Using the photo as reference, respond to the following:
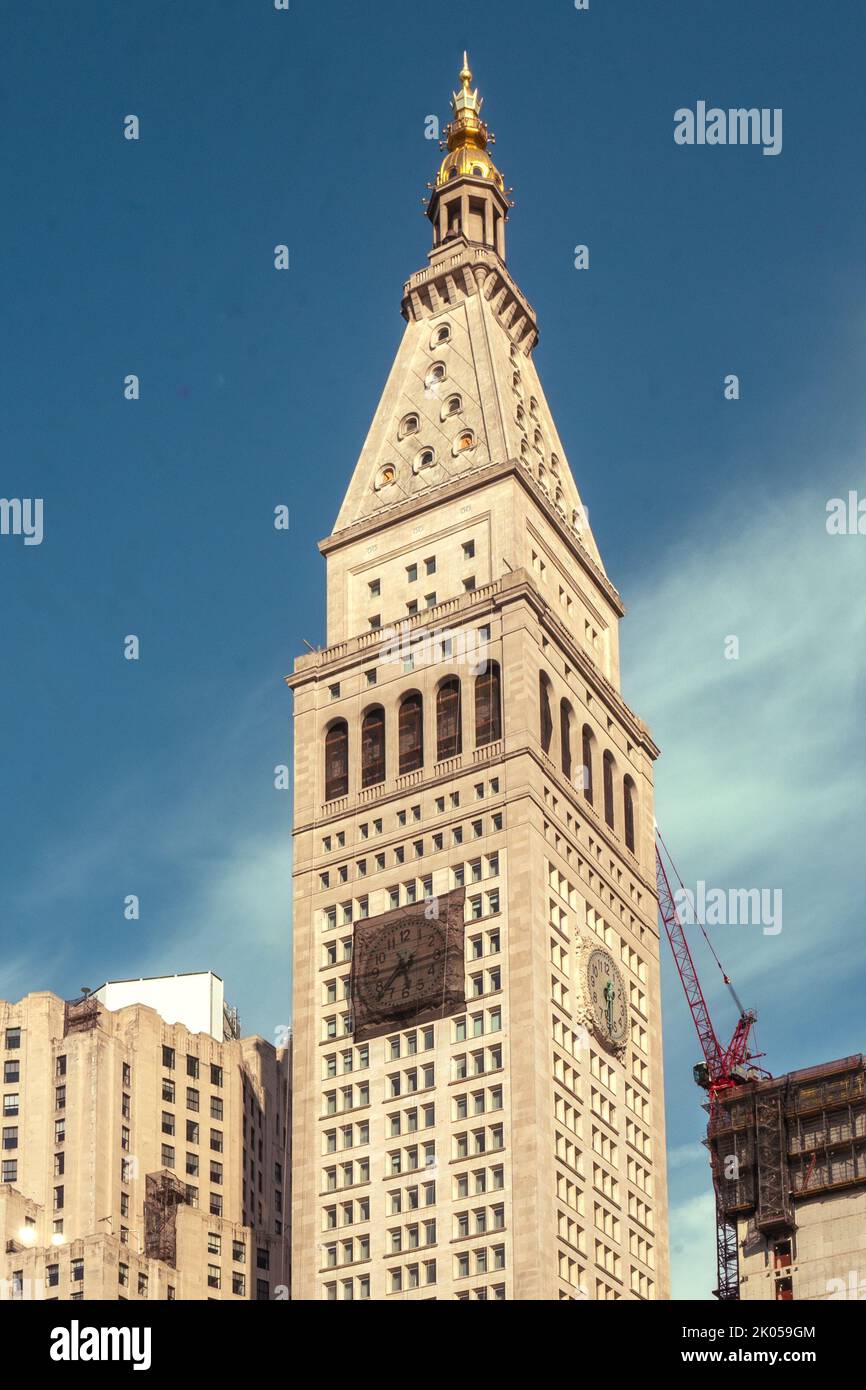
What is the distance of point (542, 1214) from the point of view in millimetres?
134250

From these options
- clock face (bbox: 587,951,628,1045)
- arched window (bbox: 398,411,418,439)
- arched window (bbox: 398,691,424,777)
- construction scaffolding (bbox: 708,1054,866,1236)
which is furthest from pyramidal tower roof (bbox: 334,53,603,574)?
construction scaffolding (bbox: 708,1054,866,1236)

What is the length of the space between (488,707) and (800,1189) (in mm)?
50452

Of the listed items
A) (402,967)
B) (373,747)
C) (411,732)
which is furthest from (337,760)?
(402,967)

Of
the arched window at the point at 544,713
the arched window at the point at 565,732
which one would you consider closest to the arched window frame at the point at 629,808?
the arched window at the point at 565,732

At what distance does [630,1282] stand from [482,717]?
114ft

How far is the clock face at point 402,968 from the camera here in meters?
144

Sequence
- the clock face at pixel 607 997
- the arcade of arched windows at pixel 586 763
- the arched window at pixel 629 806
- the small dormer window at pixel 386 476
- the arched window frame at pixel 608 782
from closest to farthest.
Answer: the clock face at pixel 607 997 → the arcade of arched windows at pixel 586 763 → the arched window frame at pixel 608 782 → the arched window at pixel 629 806 → the small dormer window at pixel 386 476

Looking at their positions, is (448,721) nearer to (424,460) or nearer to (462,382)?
(424,460)

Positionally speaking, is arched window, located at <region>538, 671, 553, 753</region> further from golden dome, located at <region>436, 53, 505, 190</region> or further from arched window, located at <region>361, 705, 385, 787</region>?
golden dome, located at <region>436, 53, 505, 190</region>

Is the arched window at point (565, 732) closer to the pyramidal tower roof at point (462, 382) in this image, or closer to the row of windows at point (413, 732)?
the row of windows at point (413, 732)

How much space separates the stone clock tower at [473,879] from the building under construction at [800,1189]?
25907 mm

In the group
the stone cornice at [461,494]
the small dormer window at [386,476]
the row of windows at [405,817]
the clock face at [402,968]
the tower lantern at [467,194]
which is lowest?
the clock face at [402,968]
